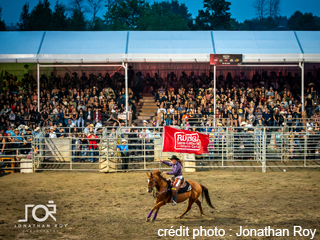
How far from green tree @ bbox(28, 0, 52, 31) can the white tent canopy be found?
25155 mm

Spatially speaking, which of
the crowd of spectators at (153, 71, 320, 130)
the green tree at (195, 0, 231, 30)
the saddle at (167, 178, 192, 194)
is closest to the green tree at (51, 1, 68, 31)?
the green tree at (195, 0, 231, 30)

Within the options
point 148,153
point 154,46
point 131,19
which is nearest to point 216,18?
point 131,19

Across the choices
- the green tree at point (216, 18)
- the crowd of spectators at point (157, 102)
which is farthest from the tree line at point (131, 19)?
the crowd of spectators at point (157, 102)

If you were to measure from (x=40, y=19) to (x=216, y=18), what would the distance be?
2503 cm

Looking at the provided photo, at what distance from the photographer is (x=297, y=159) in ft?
52.7

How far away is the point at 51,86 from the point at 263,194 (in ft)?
54.2

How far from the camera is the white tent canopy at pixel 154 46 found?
20.1 meters

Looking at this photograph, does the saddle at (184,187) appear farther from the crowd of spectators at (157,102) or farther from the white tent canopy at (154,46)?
the white tent canopy at (154,46)

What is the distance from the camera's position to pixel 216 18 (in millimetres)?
52844

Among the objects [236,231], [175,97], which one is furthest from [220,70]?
[236,231]

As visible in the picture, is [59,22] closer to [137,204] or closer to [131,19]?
[131,19]

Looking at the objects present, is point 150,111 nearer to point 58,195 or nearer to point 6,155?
point 6,155

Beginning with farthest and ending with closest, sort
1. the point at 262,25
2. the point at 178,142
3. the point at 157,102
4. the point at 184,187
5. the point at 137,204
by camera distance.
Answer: the point at 262,25 → the point at 157,102 → the point at 178,142 → the point at 137,204 → the point at 184,187

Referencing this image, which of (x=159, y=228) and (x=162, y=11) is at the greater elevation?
(x=162, y=11)
